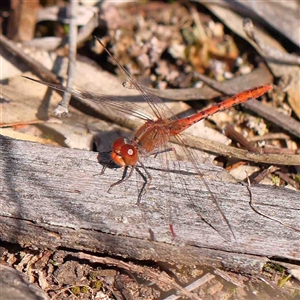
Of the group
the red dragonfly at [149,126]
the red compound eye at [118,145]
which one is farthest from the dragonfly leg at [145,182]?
the red compound eye at [118,145]

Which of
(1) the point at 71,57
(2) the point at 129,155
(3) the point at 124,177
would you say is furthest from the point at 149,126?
(1) the point at 71,57

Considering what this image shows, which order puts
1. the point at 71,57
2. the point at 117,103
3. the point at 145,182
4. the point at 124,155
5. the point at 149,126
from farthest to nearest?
1. the point at 71,57
2. the point at 117,103
3. the point at 149,126
4. the point at 124,155
5. the point at 145,182

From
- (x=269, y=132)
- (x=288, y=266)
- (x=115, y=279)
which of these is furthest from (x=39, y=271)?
(x=269, y=132)

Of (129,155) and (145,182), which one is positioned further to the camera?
(129,155)

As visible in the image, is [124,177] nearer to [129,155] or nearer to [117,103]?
[129,155]

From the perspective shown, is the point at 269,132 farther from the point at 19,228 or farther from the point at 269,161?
the point at 19,228

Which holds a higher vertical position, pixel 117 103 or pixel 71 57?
pixel 71 57

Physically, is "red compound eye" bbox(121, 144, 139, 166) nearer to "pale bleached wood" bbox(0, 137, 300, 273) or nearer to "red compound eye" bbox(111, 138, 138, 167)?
"red compound eye" bbox(111, 138, 138, 167)

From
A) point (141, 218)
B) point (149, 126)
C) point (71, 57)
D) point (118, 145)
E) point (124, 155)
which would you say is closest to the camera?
point (141, 218)
